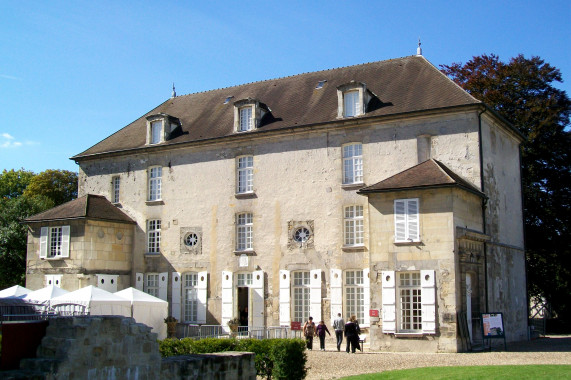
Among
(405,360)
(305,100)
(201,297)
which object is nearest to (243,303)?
(201,297)

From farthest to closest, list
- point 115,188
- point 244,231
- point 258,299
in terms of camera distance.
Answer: point 115,188
point 244,231
point 258,299

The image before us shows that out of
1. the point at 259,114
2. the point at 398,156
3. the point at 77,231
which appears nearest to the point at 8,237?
the point at 77,231

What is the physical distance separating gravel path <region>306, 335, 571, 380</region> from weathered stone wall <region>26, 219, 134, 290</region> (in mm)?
11281

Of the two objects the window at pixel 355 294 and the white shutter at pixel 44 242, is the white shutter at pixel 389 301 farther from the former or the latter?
the white shutter at pixel 44 242

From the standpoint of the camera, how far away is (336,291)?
23047 mm

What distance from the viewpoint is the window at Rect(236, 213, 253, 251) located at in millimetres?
25784

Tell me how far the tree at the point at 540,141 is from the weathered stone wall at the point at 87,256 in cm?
1770

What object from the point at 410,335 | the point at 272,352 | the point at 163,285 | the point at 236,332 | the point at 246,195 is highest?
the point at 246,195

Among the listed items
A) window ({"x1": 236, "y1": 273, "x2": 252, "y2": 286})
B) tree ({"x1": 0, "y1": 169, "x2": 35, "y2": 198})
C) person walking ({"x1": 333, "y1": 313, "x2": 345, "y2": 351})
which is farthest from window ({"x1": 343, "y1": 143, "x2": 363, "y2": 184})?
tree ({"x1": 0, "y1": 169, "x2": 35, "y2": 198})

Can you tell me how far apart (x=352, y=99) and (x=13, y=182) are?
32284 mm

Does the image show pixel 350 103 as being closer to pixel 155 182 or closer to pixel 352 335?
pixel 352 335

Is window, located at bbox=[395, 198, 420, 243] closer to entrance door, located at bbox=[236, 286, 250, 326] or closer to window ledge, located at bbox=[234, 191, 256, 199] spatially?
window ledge, located at bbox=[234, 191, 256, 199]

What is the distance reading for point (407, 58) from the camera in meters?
26.3

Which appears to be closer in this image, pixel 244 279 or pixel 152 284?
pixel 244 279
